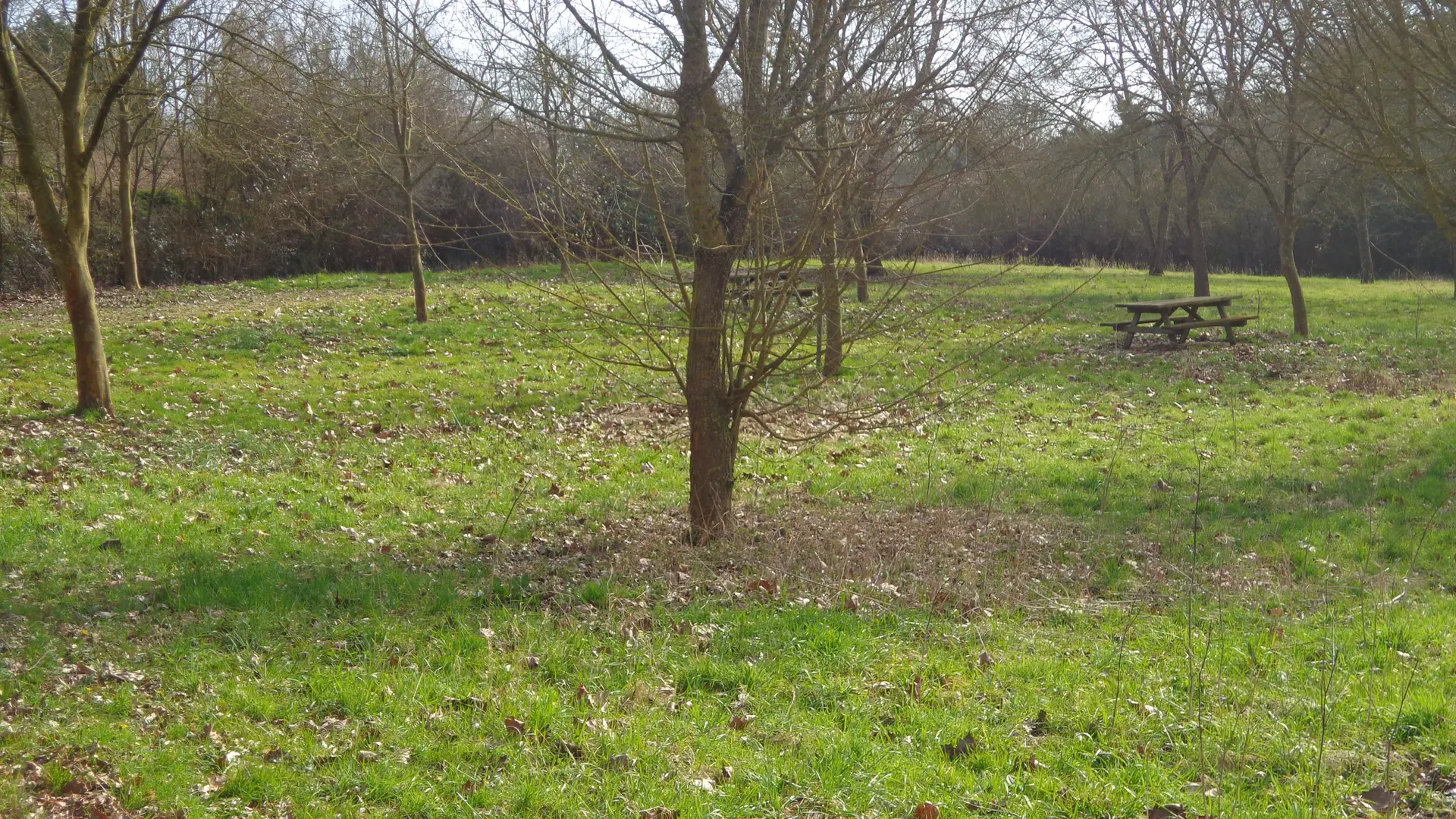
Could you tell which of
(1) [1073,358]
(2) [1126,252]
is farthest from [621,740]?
(2) [1126,252]

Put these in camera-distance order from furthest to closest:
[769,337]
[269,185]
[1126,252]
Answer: [1126,252], [269,185], [769,337]

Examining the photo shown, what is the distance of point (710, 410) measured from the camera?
7219 mm

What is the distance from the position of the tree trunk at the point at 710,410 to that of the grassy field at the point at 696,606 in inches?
13.9

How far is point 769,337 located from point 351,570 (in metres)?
3.05

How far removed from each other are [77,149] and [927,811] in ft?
34.5

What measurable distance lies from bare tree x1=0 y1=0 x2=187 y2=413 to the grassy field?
2.57 feet

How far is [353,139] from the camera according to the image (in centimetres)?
564

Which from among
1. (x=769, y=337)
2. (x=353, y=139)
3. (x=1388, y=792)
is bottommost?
(x=1388, y=792)

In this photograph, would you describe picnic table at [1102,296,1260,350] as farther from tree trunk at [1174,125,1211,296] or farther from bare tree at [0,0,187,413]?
bare tree at [0,0,187,413]

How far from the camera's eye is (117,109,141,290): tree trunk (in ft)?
67.9

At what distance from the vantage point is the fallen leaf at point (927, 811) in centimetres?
375

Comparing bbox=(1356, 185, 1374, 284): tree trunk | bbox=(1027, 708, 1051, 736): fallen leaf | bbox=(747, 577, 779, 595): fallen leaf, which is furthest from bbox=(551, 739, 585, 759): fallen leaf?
bbox=(1356, 185, 1374, 284): tree trunk

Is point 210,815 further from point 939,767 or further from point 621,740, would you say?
point 939,767

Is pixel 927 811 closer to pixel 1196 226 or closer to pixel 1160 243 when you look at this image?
pixel 1196 226
